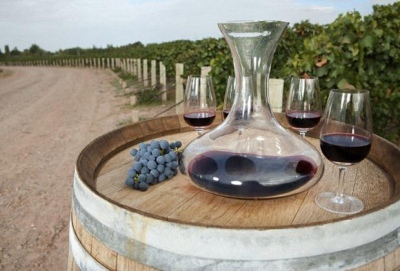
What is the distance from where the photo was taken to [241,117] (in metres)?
1.34

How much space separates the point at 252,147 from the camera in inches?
50.9

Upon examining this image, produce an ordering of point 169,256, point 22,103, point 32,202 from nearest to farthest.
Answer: point 169,256 → point 32,202 → point 22,103

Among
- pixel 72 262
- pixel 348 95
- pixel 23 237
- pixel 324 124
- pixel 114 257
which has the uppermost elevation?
pixel 348 95

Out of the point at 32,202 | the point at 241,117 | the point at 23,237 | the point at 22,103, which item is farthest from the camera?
the point at 22,103

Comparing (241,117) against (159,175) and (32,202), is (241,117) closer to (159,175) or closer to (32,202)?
(159,175)

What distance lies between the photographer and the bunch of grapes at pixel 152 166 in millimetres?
1297

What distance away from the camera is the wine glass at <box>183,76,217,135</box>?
1.72 m

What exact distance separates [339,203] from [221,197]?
378 mm


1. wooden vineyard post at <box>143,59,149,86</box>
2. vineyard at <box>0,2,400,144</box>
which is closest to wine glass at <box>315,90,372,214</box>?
vineyard at <box>0,2,400,144</box>

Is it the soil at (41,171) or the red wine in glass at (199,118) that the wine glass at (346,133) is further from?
the soil at (41,171)

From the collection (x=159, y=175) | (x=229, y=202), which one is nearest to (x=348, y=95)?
(x=229, y=202)

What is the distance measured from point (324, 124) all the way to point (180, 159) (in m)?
0.53

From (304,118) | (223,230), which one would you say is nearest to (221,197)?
(223,230)

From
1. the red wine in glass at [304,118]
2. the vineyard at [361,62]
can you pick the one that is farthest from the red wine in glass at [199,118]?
the vineyard at [361,62]
